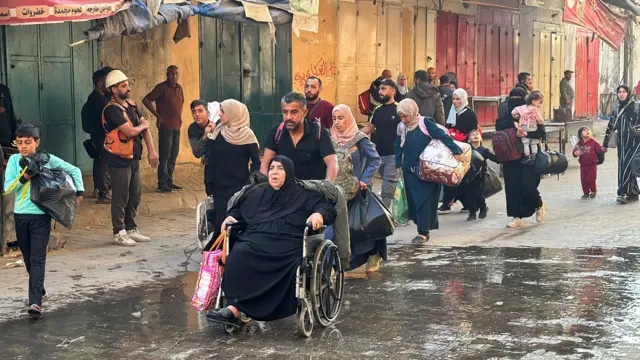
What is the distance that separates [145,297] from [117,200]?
276 centimetres

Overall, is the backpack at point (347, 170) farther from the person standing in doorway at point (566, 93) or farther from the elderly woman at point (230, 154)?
the person standing in doorway at point (566, 93)

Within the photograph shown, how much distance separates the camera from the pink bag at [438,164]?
11609mm

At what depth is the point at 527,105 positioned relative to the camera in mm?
13250

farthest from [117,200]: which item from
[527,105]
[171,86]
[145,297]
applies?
[527,105]

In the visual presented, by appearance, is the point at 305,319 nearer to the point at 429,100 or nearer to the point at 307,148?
the point at 307,148

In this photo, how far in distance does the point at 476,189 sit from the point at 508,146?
1.03 meters

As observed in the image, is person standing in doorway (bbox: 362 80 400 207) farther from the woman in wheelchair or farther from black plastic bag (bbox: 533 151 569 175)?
the woman in wheelchair

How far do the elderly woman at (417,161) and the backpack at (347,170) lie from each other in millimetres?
1623

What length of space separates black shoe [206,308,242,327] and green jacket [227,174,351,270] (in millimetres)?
825

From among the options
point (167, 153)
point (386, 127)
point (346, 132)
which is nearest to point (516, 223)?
point (386, 127)

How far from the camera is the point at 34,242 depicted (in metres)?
8.09

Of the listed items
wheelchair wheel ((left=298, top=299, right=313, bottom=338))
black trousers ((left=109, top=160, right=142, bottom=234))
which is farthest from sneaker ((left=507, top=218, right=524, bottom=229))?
wheelchair wheel ((left=298, top=299, right=313, bottom=338))

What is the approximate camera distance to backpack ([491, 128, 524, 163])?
511 inches

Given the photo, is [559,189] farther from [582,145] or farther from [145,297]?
[145,297]
